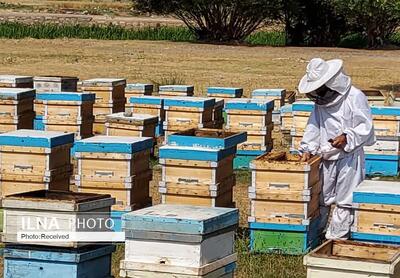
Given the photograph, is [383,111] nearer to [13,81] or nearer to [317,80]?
[317,80]

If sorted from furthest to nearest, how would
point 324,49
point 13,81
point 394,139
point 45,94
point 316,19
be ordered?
point 316,19 → point 324,49 → point 13,81 → point 45,94 → point 394,139

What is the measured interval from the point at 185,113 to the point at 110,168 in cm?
382

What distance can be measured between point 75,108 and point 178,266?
740 cm

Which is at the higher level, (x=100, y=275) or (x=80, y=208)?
(x=80, y=208)

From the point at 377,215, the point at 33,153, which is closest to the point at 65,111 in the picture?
the point at 33,153

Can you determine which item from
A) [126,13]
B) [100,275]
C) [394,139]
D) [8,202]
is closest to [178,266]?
[100,275]

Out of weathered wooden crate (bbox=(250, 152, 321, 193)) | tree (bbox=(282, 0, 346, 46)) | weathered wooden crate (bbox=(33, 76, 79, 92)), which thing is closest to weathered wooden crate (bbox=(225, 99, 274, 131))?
weathered wooden crate (bbox=(33, 76, 79, 92))

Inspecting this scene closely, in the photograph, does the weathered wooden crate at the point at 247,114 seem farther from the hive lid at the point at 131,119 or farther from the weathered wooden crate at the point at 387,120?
the weathered wooden crate at the point at 387,120

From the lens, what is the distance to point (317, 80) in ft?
27.8

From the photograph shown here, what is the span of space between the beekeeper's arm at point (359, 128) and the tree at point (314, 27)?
3048 cm

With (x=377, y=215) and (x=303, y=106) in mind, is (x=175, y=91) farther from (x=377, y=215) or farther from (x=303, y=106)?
(x=377, y=215)

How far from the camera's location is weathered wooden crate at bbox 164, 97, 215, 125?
13.1m

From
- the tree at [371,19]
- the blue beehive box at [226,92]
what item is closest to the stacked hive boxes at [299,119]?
the blue beehive box at [226,92]

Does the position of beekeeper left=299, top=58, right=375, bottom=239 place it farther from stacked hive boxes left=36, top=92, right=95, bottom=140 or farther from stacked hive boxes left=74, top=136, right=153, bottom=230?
stacked hive boxes left=36, top=92, right=95, bottom=140
